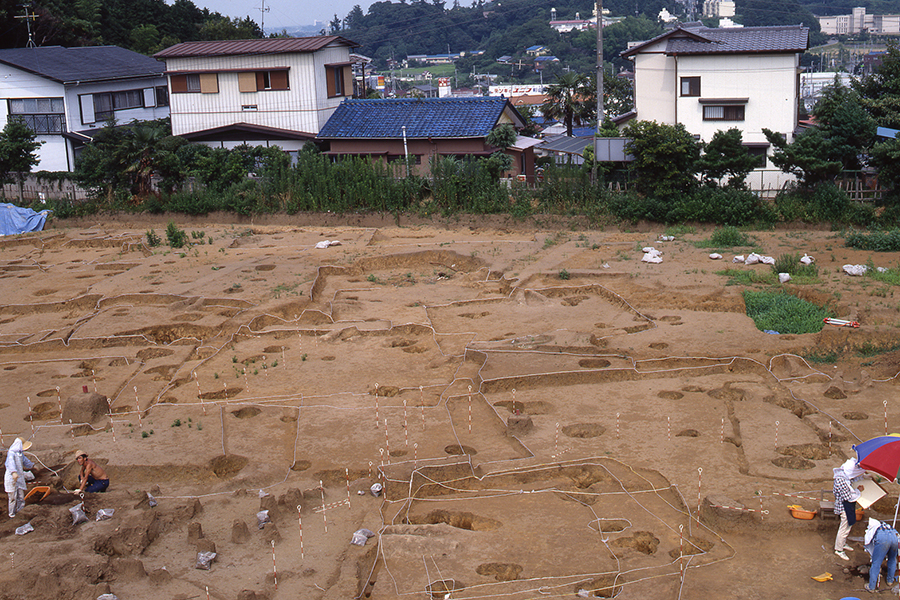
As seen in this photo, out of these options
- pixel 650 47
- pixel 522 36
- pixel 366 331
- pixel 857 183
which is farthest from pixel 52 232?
pixel 522 36

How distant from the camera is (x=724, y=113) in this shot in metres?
30.7

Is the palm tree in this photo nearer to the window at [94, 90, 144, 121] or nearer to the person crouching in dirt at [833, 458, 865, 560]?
the window at [94, 90, 144, 121]

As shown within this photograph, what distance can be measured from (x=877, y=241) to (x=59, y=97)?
101 ft

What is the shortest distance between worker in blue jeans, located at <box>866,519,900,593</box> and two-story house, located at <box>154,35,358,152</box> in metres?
27.6

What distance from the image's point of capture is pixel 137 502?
10.5 meters

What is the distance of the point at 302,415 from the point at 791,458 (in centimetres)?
690

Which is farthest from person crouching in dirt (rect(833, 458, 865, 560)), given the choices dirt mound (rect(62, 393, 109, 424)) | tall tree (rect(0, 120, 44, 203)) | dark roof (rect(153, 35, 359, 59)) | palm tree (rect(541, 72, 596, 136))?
palm tree (rect(541, 72, 596, 136))

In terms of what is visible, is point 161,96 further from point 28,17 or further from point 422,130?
point 422,130

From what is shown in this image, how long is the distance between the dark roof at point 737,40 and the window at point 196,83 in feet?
53.7

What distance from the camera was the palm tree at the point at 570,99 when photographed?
3881cm

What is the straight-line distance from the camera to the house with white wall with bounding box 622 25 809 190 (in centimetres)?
2991

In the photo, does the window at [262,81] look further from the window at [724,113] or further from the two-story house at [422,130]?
the window at [724,113]

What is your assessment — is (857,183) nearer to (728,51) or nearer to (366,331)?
(728,51)

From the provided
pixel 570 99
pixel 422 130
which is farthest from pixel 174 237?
pixel 570 99
